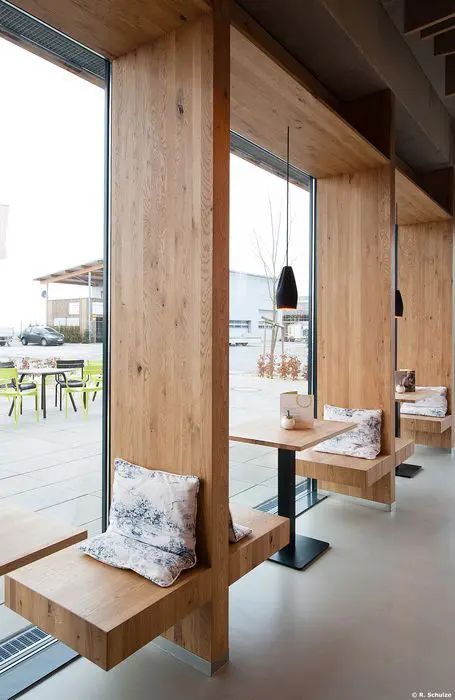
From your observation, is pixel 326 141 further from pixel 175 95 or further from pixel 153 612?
pixel 153 612

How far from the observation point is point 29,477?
7.79 ft

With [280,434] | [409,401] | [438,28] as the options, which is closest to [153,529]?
[280,434]

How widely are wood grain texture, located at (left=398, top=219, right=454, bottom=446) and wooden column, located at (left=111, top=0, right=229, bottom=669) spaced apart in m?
4.05

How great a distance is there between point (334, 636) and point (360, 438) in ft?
5.54

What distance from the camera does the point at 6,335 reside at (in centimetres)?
223

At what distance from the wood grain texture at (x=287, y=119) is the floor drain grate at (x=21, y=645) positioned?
2.76m

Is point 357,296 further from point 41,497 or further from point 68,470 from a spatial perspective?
point 41,497

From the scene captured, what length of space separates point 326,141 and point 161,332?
6.55 feet

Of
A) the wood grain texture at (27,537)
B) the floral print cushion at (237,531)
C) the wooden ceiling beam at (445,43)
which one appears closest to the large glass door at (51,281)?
the wood grain texture at (27,537)

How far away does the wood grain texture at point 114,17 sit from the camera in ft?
6.32

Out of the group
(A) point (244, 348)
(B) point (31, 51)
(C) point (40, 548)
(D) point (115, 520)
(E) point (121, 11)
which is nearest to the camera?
(C) point (40, 548)

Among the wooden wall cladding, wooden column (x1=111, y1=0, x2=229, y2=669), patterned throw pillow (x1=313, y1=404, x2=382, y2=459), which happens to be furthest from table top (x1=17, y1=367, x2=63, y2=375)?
the wooden wall cladding

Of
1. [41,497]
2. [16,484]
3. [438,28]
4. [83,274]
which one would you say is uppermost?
[438,28]

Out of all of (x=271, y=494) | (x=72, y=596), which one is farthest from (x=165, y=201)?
(x=271, y=494)
